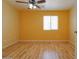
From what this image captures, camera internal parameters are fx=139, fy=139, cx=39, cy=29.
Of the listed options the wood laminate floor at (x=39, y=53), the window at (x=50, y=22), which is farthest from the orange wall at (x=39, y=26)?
the wood laminate floor at (x=39, y=53)

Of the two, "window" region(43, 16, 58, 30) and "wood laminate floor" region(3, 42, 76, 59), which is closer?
"wood laminate floor" region(3, 42, 76, 59)

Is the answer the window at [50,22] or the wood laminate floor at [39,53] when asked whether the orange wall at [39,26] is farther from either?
the wood laminate floor at [39,53]

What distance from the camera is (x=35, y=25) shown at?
34.1ft

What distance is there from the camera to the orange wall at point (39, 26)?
10203 millimetres

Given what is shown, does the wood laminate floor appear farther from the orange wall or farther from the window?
the window

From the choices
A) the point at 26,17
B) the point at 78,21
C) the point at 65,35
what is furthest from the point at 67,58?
the point at 26,17

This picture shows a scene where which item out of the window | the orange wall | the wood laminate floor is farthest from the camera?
the window

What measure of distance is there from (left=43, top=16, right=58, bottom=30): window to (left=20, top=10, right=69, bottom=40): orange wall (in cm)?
24

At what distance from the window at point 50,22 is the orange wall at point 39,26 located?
24cm

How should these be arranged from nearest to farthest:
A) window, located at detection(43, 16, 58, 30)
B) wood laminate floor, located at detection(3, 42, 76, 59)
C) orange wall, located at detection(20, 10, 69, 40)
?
wood laminate floor, located at detection(3, 42, 76, 59), orange wall, located at detection(20, 10, 69, 40), window, located at detection(43, 16, 58, 30)

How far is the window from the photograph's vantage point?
10.3 m

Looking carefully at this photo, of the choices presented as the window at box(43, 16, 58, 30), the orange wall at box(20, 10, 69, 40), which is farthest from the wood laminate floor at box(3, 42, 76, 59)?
the window at box(43, 16, 58, 30)

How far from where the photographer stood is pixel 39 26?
10.4 metres

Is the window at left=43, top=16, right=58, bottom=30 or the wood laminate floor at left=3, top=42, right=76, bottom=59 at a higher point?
the window at left=43, top=16, right=58, bottom=30
